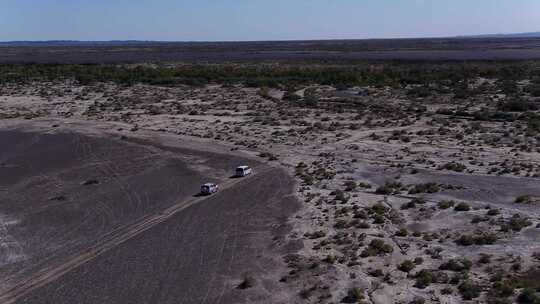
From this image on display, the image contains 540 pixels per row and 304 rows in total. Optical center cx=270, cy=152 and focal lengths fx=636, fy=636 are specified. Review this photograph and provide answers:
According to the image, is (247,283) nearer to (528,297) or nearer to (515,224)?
(528,297)

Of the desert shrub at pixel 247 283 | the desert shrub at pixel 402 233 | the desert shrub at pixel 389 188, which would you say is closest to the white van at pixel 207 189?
the desert shrub at pixel 389 188

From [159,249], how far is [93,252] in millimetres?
3483

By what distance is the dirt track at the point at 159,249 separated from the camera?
93.9 feet

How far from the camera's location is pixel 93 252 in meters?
33.7

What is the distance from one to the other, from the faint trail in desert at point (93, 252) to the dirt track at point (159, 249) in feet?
0.15

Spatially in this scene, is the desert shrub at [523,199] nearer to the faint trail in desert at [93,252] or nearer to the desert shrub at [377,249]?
the desert shrub at [377,249]

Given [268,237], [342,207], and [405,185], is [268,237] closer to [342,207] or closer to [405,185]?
[342,207]

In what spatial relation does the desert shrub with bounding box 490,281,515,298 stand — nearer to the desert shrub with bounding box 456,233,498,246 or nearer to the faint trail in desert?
the desert shrub with bounding box 456,233,498,246

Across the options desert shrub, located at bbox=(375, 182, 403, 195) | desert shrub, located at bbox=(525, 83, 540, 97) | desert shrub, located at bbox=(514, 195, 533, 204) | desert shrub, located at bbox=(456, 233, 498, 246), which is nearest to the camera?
desert shrub, located at bbox=(456, 233, 498, 246)

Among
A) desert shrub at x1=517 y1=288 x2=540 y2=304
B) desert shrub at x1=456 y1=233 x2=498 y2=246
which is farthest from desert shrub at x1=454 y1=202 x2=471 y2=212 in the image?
desert shrub at x1=517 y1=288 x2=540 y2=304

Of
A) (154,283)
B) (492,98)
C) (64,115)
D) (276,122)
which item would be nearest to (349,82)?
(492,98)

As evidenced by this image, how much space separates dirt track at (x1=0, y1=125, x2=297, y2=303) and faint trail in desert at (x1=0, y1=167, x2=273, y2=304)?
0.15 ft

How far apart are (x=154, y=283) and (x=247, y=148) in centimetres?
3285

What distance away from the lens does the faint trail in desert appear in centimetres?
2902
